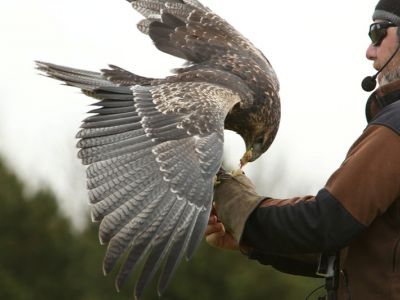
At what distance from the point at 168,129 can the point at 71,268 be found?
11832 mm

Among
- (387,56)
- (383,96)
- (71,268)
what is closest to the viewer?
(383,96)

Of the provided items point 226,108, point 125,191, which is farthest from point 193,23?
point 125,191

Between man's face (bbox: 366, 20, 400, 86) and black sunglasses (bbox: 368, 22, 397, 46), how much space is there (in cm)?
2

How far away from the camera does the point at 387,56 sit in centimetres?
538

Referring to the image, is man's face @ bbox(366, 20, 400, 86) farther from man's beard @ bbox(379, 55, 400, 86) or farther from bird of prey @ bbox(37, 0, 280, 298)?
bird of prey @ bbox(37, 0, 280, 298)

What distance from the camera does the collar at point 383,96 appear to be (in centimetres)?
507

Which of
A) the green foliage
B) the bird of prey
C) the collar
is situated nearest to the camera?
the collar

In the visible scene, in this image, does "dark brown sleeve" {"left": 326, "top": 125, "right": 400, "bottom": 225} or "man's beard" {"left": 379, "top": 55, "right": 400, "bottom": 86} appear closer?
"dark brown sleeve" {"left": 326, "top": 125, "right": 400, "bottom": 225}

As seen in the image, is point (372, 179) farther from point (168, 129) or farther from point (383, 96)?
point (168, 129)

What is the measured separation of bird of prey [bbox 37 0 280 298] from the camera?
5.20 meters

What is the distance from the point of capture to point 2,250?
59.0ft

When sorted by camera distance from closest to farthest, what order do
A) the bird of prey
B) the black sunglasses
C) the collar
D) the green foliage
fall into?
the collar < the bird of prey < the black sunglasses < the green foliage

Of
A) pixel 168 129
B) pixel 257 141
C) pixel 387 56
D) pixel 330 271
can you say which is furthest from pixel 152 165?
pixel 257 141

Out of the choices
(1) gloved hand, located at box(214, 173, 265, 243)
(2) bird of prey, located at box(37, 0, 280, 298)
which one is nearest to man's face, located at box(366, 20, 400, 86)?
(1) gloved hand, located at box(214, 173, 265, 243)
